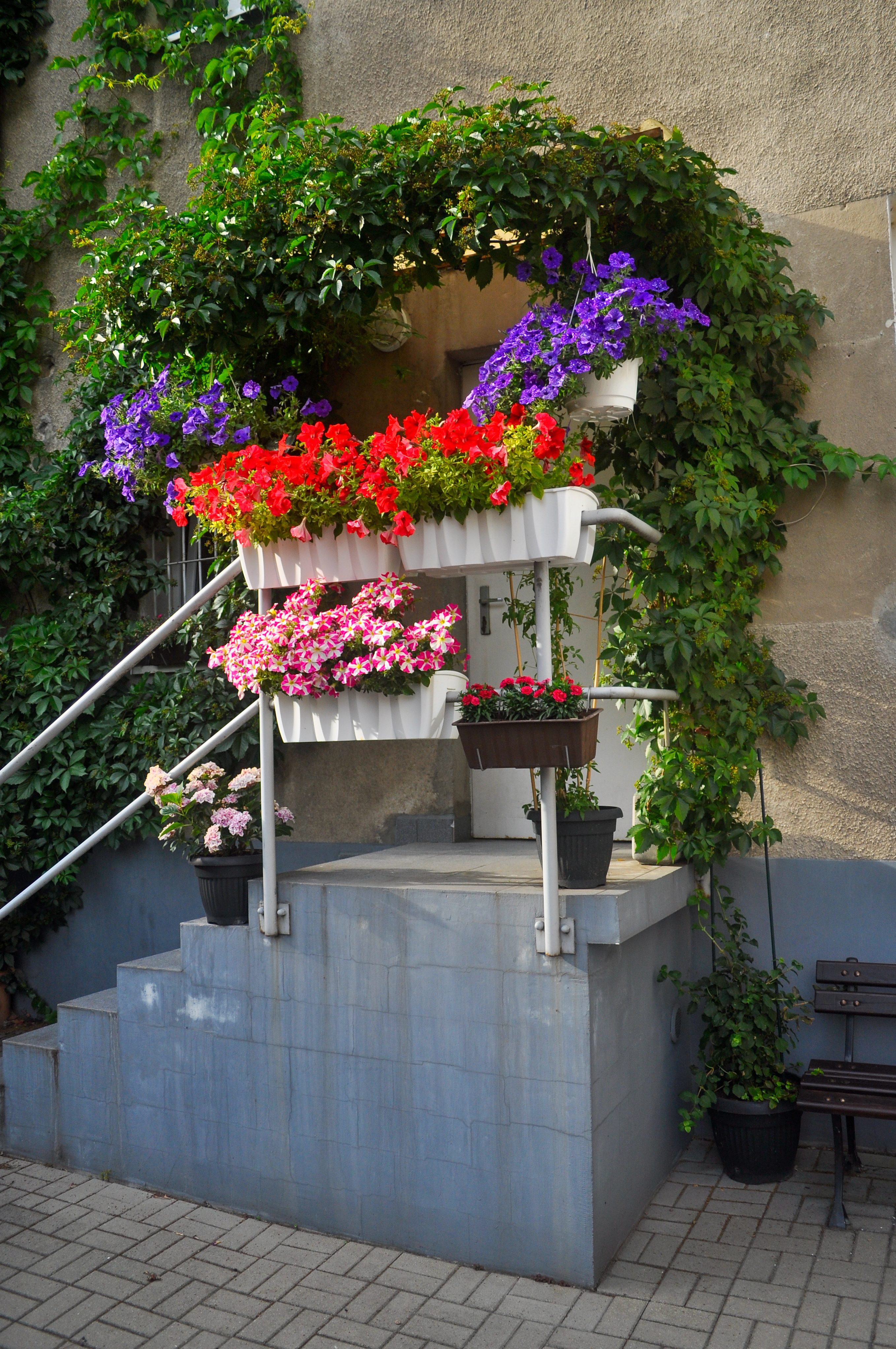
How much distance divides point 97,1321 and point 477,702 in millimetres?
2028

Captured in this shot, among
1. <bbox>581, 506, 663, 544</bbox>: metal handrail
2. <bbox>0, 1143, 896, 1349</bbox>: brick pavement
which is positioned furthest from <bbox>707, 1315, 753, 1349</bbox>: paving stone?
<bbox>581, 506, 663, 544</bbox>: metal handrail

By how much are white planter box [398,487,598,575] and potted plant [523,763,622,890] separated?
646mm

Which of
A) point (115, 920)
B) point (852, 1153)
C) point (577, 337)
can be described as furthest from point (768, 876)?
point (115, 920)

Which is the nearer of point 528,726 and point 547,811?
point 528,726

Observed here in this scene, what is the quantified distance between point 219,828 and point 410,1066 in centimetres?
106

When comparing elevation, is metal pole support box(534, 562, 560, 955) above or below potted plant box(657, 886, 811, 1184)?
above

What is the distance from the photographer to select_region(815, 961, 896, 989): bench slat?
12.2 feet

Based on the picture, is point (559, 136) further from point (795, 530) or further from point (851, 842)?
point (851, 842)

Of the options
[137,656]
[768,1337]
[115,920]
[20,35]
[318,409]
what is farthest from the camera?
[20,35]

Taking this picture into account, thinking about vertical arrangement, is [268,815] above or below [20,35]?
below

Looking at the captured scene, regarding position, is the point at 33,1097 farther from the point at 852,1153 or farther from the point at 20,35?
the point at 20,35

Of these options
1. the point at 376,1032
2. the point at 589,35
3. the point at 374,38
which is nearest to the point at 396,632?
the point at 376,1032

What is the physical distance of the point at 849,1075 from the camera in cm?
341

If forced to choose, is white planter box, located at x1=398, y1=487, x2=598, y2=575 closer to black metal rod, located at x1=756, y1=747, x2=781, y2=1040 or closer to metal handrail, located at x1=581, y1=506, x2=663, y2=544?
metal handrail, located at x1=581, y1=506, x2=663, y2=544
